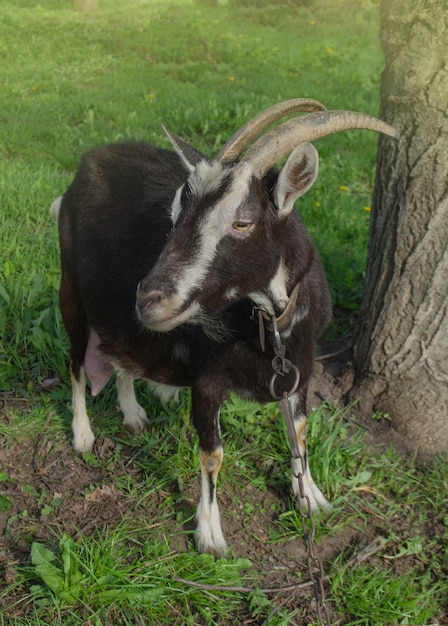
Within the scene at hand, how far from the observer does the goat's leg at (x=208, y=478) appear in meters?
2.67

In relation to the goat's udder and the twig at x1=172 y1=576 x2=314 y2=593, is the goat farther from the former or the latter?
the twig at x1=172 y1=576 x2=314 y2=593

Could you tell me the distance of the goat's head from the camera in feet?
6.64

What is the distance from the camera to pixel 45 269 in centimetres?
409

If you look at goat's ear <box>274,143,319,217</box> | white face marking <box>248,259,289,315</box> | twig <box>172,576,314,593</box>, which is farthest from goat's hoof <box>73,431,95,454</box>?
goat's ear <box>274,143,319,217</box>

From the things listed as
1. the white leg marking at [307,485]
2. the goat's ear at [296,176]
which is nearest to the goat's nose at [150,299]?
the goat's ear at [296,176]

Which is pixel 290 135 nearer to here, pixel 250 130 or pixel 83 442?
pixel 250 130

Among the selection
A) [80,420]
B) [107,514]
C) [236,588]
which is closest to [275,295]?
[236,588]

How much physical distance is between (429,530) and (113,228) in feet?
6.60

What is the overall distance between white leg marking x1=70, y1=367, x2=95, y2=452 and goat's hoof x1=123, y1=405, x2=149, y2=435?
0.63 ft

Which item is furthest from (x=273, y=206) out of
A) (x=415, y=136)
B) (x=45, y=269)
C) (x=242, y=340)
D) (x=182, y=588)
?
(x=45, y=269)

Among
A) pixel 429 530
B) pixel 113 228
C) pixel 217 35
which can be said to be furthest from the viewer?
pixel 217 35

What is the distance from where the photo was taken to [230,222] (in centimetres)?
208

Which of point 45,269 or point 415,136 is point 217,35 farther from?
point 415,136

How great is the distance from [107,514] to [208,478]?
1.64ft
